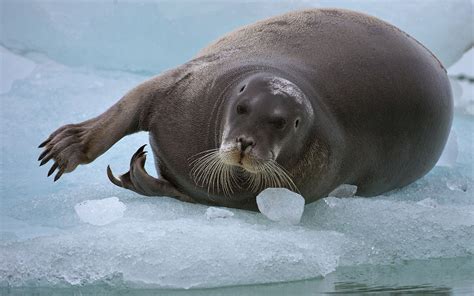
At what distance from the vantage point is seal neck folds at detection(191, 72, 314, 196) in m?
3.74

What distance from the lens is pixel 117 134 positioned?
4422 millimetres

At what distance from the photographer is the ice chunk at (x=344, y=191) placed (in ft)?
14.4

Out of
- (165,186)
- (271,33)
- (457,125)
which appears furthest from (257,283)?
(457,125)

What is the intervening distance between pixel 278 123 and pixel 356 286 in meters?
0.70

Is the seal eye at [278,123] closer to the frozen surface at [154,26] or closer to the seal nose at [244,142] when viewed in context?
the seal nose at [244,142]

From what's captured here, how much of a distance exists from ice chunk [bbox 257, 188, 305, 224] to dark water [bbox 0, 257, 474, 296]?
0.36 metres

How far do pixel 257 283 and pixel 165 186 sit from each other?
1.05 metres

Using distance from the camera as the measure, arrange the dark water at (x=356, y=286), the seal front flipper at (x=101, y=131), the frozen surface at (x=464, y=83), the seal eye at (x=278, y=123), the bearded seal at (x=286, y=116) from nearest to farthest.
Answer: the dark water at (x=356, y=286), the seal eye at (x=278, y=123), the bearded seal at (x=286, y=116), the seal front flipper at (x=101, y=131), the frozen surface at (x=464, y=83)

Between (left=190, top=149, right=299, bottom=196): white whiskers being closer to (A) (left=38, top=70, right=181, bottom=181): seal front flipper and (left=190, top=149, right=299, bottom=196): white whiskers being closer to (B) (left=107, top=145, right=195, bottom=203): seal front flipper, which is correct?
(B) (left=107, top=145, right=195, bottom=203): seal front flipper

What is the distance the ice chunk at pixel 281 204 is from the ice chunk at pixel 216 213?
12 centimetres

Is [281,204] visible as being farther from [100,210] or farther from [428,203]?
[428,203]

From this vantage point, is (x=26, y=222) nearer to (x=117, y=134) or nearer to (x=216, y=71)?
(x=117, y=134)

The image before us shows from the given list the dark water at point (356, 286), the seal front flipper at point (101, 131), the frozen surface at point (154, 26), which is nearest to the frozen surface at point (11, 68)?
the frozen surface at point (154, 26)

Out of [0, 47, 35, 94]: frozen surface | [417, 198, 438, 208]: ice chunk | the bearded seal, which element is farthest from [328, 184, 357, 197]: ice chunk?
[0, 47, 35, 94]: frozen surface
